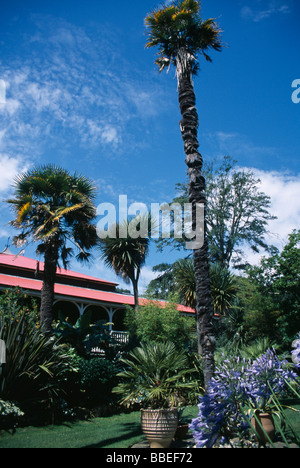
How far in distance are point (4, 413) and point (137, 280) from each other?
14.1 meters

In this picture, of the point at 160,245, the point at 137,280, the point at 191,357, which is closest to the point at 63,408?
the point at 191,357

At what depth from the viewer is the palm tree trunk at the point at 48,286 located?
11151 millimetres

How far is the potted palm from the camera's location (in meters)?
6.16

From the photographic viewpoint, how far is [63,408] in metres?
9.34

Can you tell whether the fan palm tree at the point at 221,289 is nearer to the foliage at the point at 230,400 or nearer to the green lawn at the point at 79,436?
the green lawn at the point at 79,436

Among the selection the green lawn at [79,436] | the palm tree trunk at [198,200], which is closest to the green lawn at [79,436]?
the green lawn at [79,436]

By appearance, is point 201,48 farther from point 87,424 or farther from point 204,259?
point 87,424

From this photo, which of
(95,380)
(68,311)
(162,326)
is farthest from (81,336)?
(68,311)

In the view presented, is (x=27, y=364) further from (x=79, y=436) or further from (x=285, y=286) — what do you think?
(x=285, y=286)

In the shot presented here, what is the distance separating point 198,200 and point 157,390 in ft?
13.6

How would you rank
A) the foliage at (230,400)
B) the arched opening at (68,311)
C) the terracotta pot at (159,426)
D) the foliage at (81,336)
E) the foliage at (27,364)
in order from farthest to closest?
the arched opening at (68,311), the foliage at (81,336), the foliage at (27,364), the terracotta pot at (159,426), the foliage at (230,400)

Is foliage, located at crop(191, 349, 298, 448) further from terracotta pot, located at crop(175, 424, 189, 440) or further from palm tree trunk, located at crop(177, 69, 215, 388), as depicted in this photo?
terracotta pot, located at crop(175, 424, 189, 440)

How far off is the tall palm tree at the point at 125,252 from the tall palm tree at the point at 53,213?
7143 millimetres

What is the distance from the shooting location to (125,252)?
21047 millimetres
